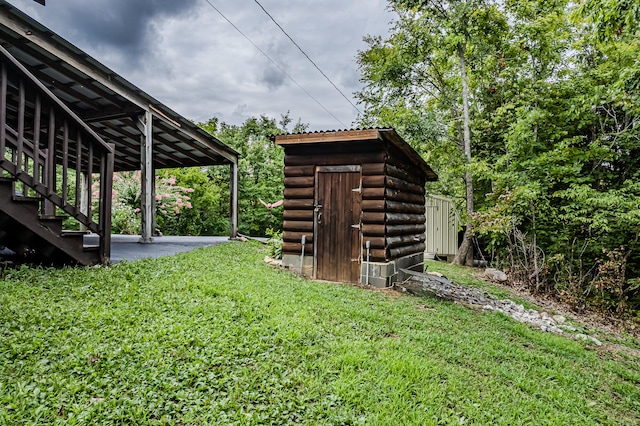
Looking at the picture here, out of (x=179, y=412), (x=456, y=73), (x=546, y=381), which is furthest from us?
(x=456, y=73)

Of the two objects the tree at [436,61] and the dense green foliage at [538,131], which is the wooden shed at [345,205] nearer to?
the dense green foliage at [538,131]

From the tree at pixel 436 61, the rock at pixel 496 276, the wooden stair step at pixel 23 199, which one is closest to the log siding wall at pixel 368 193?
the rock at pixel 496 276

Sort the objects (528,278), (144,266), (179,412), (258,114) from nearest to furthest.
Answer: (179,412)
(144,266)
(528,278)
(258,114)

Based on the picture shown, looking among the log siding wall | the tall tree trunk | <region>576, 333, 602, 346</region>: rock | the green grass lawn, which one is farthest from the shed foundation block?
the tall tree trunk

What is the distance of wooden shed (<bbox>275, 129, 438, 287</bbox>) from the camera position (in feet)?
19.0

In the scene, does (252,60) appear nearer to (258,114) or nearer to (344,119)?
(344,119)

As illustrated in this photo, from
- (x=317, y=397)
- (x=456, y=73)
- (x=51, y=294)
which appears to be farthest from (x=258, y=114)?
(x=317, y=397)

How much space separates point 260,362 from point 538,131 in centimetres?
981

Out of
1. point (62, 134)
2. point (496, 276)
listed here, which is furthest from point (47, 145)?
point (496, 276)

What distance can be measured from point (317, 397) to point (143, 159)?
20.8 ft

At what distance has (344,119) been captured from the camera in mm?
15289

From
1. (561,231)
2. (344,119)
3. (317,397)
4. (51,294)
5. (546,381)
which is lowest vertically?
(546,381)

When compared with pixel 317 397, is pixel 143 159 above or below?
above

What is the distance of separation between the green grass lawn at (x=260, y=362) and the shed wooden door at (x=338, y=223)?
5.46 ft
